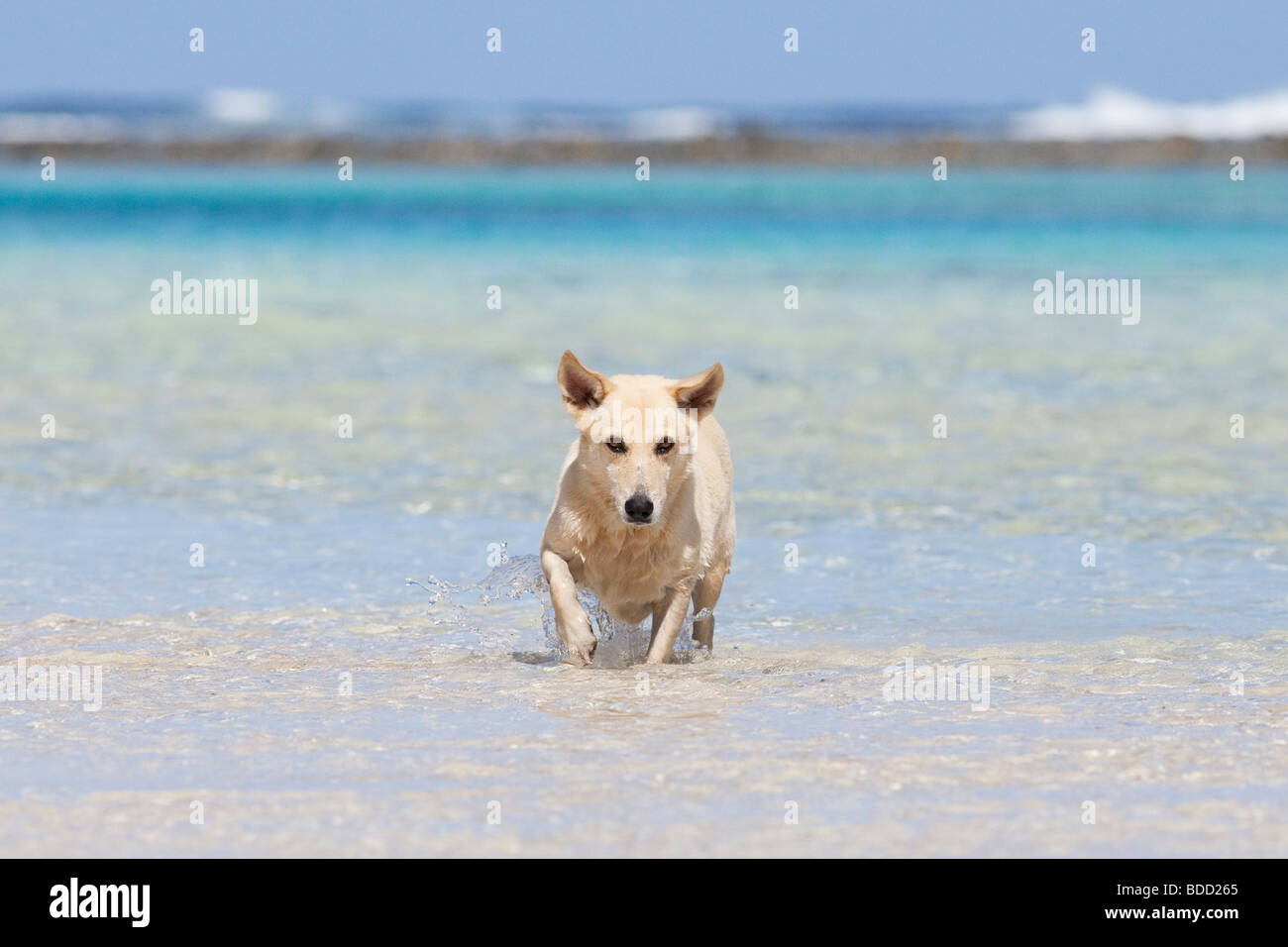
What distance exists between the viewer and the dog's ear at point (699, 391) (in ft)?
22.5

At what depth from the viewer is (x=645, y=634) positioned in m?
7.42

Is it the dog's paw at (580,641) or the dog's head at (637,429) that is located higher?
the dog's head at (637,429)

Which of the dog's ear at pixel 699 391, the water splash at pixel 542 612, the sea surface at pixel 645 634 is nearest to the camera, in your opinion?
the sea surface at pixel 645 634

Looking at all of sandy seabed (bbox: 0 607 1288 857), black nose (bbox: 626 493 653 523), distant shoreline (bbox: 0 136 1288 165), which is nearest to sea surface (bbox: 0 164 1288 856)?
sandy seabed (bbox: 0 607 1288 857)

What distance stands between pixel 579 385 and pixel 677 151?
78475mm

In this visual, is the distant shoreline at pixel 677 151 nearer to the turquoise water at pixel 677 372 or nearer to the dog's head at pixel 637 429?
the turquoise water at pixel 677 372

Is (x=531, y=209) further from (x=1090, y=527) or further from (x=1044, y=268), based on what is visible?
(x=1090, y=527)

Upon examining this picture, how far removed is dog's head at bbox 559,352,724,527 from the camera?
6.51m

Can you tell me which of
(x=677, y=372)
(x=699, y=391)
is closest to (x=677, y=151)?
(x=677, y=372)

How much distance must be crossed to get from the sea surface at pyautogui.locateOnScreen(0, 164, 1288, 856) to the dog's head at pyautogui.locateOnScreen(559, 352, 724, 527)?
69 centimetres

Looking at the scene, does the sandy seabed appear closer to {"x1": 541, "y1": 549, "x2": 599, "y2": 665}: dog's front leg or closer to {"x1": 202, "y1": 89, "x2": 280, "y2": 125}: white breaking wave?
{"x1": 541, "y1": 549, "x2": 599, "y2": 665}: dog's front leg

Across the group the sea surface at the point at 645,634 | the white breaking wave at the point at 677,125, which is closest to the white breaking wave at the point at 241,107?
the white breaking wave at the point at 677,125

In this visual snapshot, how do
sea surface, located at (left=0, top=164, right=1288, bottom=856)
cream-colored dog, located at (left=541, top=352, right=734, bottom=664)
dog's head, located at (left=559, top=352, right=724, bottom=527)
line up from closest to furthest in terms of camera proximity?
sea surface, located at (left=0, top=164, right=1288, bottom=856), dog's head, located at (left=559, top=352, right=724, bottom=527), cream-colored dog, located at (left=541, top=352, right=734, bottom=664)
